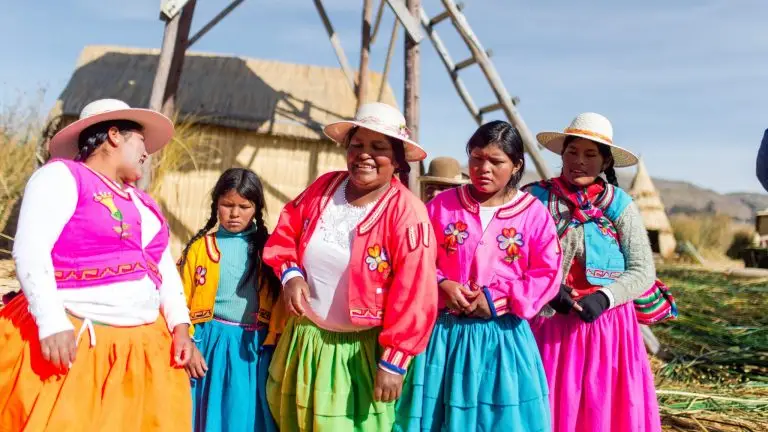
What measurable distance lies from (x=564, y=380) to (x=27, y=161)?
7.79 m

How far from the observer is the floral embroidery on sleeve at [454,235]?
2.66 metres

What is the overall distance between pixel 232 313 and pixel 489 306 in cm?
105

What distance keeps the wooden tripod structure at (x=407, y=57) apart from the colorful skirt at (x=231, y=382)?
8.94ft

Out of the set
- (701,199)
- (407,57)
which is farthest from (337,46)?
(701,199)

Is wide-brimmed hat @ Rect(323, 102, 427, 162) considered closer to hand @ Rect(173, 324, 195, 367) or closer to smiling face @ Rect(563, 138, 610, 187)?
smiling face @ Rect(563, 138, 610, 187)

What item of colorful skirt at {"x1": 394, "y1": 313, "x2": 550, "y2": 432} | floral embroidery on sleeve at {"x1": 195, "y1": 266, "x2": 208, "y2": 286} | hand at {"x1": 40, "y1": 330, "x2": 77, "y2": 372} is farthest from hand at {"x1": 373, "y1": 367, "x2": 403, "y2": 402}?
hand at {"x1": 40, "y1": 330, "x2": 77, "y2": 372}

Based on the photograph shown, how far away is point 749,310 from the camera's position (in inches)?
312

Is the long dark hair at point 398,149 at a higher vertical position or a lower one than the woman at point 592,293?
higher

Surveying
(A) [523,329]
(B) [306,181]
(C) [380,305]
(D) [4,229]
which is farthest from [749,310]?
(D) [4,229]

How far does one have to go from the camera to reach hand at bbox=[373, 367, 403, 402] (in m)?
2.39

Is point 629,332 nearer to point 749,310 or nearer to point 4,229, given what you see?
point 749,310

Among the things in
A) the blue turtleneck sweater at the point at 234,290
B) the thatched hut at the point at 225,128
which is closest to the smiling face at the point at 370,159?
the blue turtleneck sweater at the point at 234,290

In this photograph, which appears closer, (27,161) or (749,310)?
(749,310)

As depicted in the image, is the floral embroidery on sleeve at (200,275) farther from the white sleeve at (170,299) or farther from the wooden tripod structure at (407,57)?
the wooden tripod structure at (407,57)
